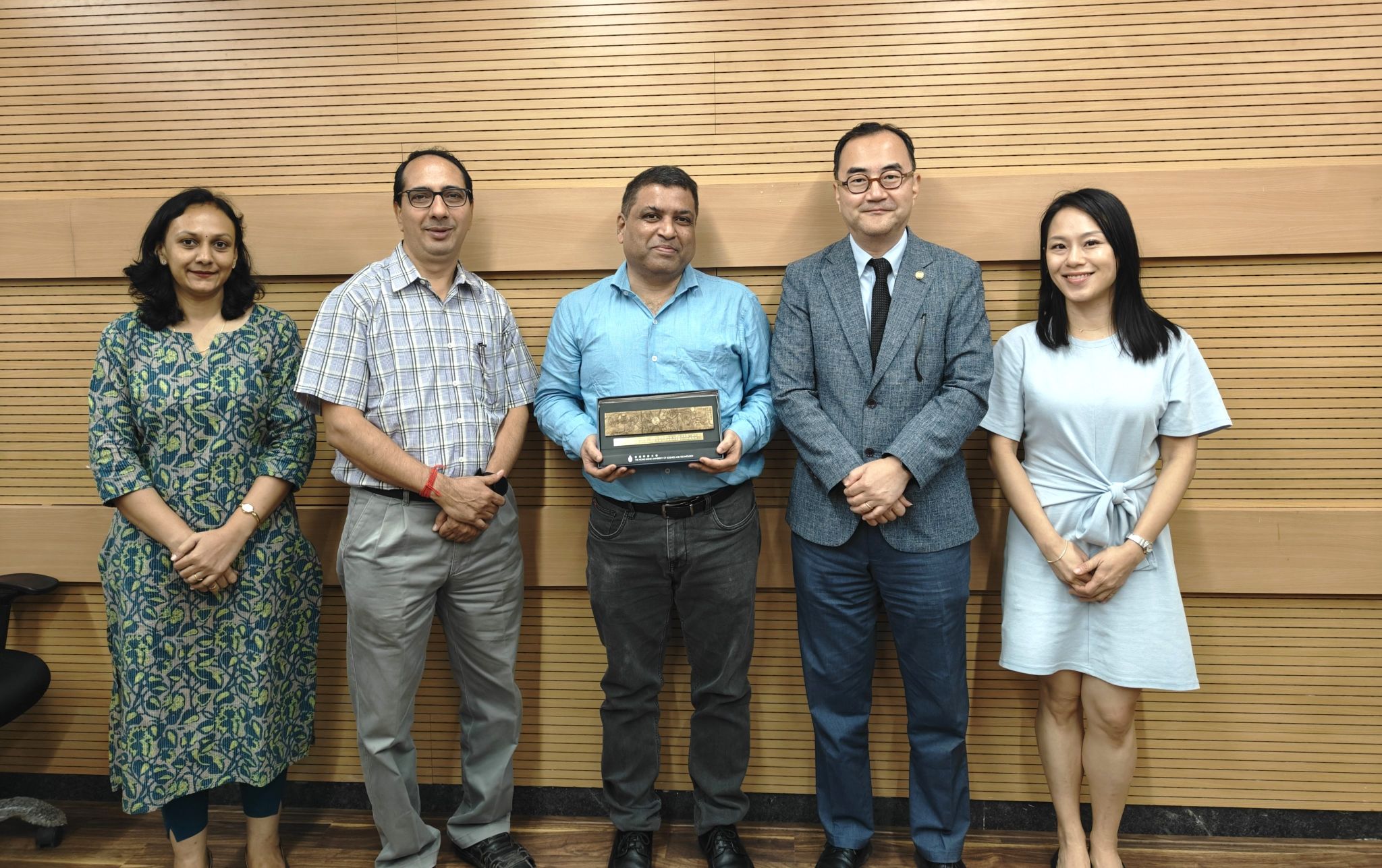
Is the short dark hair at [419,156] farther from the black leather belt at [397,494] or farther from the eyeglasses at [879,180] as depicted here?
the eyeglasses at [879,180]

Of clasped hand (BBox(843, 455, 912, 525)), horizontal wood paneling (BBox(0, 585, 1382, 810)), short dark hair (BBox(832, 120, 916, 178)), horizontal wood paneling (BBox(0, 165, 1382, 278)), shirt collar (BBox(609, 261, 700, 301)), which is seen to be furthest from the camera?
horizontal wood paneling (BBox(0, 585, 1382, 810))

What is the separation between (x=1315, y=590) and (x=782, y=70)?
2264mm

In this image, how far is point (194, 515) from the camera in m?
2.09

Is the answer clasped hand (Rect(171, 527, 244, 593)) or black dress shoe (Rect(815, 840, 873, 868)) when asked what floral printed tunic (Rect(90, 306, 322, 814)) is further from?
black dress shoe (Rect(815, 840, 873, 868))

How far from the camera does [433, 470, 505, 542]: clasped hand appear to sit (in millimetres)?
2076

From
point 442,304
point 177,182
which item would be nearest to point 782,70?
point 442,304

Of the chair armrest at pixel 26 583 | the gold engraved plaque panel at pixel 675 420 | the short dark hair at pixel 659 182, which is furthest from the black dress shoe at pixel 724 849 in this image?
the chair armrest at pixel 26 583

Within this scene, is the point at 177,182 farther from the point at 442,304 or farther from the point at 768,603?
the point at 768,603

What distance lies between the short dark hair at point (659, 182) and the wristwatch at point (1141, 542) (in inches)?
57.1

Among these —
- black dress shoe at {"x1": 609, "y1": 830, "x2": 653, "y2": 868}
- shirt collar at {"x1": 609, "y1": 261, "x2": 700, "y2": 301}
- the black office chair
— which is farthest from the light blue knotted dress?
the black office chair

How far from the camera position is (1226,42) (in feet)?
7.67

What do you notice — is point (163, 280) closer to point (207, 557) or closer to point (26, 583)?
point (207, 557)

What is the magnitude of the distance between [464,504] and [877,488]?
3.53 ft

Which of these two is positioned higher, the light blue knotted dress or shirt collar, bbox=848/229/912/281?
shirt collar, bbox=848/229/912/281
